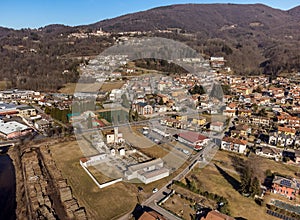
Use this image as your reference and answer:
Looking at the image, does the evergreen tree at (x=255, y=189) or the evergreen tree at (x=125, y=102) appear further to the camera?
the evergreen tree at (x=125, y=102)

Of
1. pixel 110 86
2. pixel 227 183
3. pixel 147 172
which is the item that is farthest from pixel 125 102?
pixel 227 183

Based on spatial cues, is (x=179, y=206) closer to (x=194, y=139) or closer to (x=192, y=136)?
(x=194, y=139)

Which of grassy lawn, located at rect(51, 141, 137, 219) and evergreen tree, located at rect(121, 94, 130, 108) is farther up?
evergreen tree, located at rect(121, 94, 130, 108)

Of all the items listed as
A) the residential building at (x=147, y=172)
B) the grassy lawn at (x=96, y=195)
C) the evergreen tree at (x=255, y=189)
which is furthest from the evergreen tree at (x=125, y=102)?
the evergreen tree at (x=255, y=189)

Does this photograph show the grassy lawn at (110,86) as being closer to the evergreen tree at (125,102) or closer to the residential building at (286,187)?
the evergreen tree at (125,102)

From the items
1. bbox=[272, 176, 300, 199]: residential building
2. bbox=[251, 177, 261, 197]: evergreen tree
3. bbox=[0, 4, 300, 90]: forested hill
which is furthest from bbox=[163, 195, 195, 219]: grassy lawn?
bbox=[0, 4, 300, 90]: forested hill

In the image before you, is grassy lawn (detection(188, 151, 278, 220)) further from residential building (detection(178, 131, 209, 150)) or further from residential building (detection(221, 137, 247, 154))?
residential building (detection(178, 131, 209, 150))
